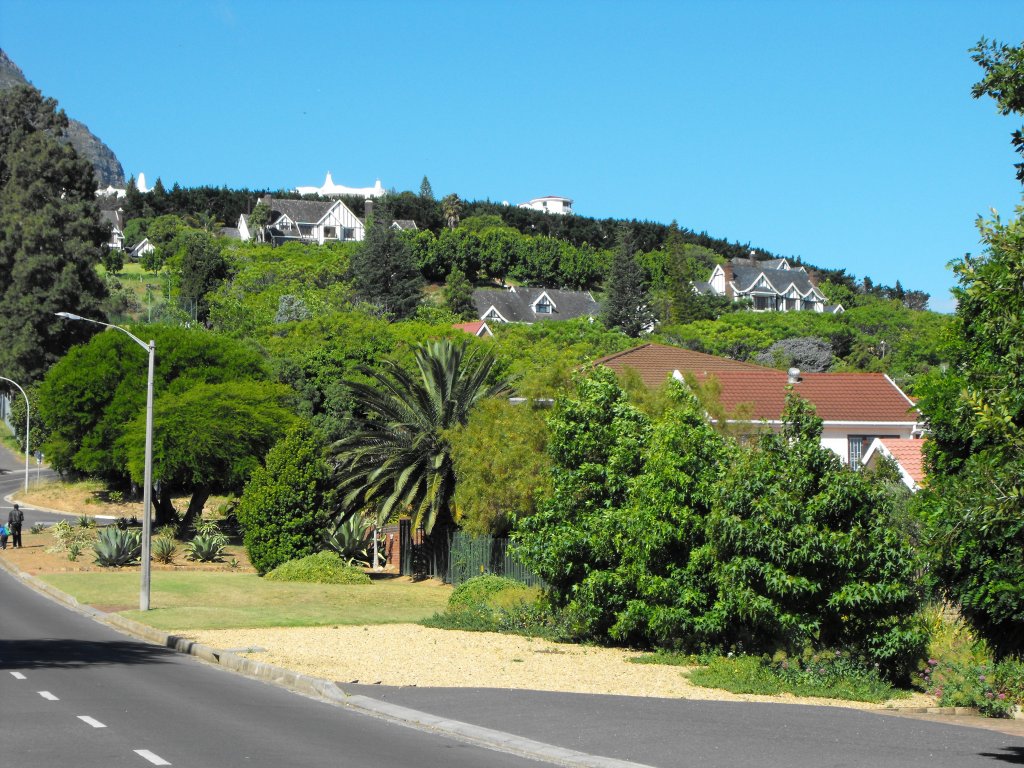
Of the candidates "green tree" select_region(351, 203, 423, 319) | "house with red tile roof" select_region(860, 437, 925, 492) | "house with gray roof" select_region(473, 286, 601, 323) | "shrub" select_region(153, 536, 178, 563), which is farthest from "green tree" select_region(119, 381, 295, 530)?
"house with gray roof" select_region(473, 286, 601, 323)

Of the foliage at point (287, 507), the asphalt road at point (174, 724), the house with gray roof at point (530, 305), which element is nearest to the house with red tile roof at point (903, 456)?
the foliage at point (287, 507)

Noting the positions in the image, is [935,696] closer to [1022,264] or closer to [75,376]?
[1022,264]

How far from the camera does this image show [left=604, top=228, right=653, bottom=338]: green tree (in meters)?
115

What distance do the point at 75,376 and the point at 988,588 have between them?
51872 mm

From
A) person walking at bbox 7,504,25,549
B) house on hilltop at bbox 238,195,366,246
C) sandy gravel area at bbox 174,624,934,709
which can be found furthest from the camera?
house on hilltop at bbox 238,195,366,246

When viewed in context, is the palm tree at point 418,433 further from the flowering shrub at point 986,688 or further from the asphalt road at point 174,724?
the flowering shrub at point 986,688

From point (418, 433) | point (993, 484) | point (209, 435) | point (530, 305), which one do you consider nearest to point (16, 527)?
point (209, 435)

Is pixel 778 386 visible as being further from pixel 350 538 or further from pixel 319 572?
pixel 319 572

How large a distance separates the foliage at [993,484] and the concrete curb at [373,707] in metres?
3.69

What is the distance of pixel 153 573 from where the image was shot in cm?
3719

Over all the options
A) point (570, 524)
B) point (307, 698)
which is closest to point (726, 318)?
point (570, 524)

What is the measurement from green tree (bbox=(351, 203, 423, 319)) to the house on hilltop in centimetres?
3588

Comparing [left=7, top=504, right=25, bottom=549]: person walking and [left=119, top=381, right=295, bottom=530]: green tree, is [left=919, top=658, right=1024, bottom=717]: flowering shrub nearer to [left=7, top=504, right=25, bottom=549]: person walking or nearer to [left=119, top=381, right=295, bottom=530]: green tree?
[left=119, top=381, right=295, bottom=530]: green tree

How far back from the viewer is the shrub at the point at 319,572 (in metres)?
35.3
